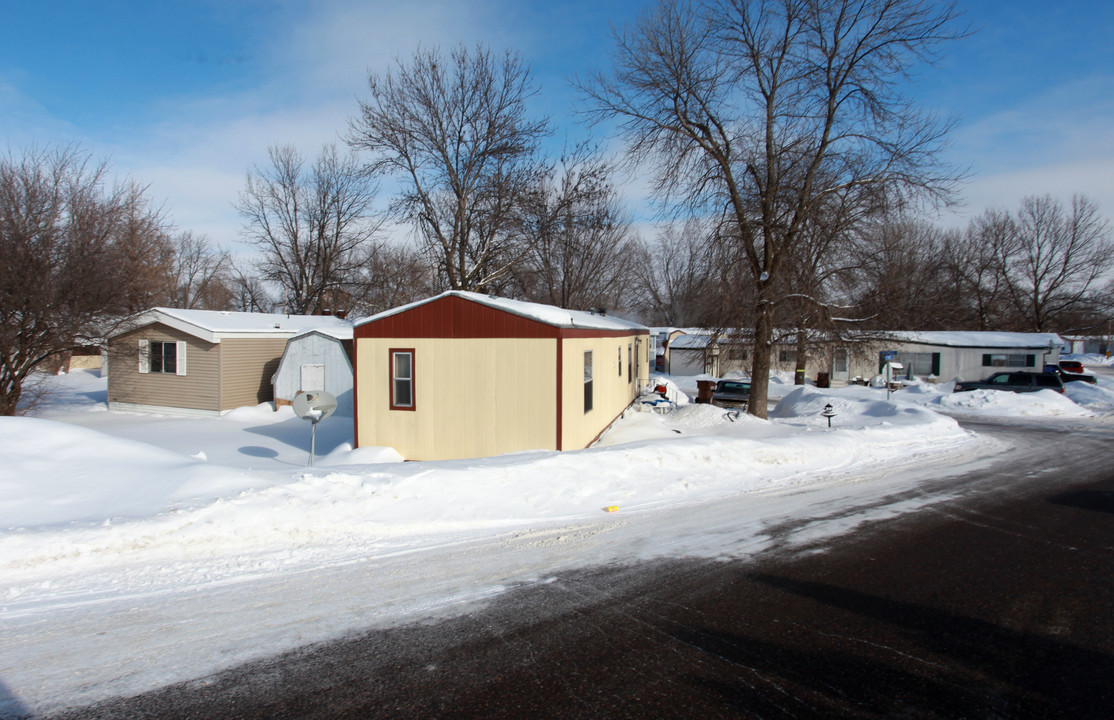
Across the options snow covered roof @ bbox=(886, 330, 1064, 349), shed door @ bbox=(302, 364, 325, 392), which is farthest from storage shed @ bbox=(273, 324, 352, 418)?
snow covered roof @ bbox=(886, 330, 1064, 349)

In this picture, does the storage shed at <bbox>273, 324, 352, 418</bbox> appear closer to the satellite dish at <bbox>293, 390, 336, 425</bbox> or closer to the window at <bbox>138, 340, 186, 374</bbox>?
the window at <bbox>138, 340, 186, 374</bbox>

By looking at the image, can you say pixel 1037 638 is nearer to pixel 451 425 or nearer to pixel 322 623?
pixel 322 623

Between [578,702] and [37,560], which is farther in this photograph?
[37,560]

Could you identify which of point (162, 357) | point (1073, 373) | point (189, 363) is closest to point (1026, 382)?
point (1073, 373)

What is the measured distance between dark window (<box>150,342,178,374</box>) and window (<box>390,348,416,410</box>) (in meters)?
11.7

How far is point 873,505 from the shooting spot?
26.6 feet

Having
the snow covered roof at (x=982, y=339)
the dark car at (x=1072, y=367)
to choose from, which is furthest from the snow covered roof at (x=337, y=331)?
the dark car at (x=1072, y=367)

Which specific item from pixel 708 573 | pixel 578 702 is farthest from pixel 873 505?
pixel 578 702

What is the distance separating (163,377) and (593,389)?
48.8 feet

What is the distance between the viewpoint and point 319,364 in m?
19.0

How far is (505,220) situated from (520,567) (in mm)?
20242

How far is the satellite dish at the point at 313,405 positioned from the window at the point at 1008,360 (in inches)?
1349

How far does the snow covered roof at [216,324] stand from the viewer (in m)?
18.8

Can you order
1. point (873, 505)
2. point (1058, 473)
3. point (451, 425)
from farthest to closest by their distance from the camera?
point (451, 425), point (1058, 473), point (873, 505)
